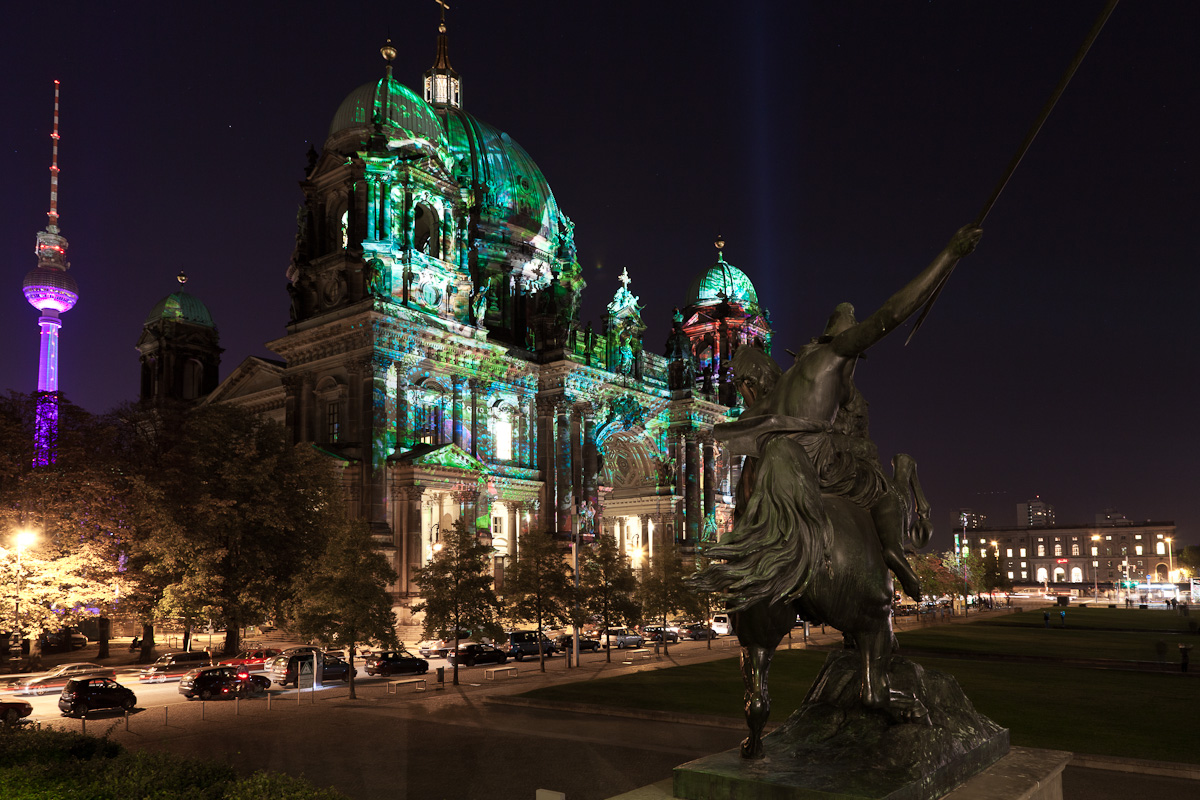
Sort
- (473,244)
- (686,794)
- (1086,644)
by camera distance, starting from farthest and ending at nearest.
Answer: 1. (473,244)
2. (1086,644)
3. (686,794)

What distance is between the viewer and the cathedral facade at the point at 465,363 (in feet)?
220

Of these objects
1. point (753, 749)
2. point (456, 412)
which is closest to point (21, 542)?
point (753, 749)

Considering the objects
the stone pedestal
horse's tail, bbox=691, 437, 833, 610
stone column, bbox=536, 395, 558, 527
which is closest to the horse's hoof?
the stone pedestal

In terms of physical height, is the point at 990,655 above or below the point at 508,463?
below

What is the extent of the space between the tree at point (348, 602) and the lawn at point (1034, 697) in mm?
7504

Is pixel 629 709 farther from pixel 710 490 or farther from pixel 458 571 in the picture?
pixel 710 490

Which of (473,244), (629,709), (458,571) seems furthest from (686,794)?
(473,244)

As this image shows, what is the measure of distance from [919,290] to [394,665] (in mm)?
40706

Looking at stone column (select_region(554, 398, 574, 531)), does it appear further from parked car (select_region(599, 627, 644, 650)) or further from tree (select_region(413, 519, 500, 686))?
tree (select_region(413, 519, 500, 686))

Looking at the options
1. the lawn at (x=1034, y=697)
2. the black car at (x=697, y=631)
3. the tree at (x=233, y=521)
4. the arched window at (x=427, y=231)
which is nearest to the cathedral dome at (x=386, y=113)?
the arched window at (x=427, y=231)

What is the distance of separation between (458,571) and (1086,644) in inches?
1459

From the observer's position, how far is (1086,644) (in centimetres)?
5678

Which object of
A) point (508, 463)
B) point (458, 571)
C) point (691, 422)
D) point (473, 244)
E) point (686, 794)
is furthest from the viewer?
point (691, 422)

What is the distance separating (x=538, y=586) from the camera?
54188mm
